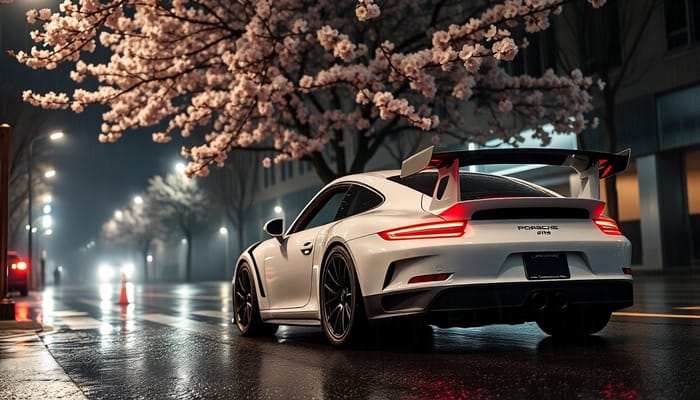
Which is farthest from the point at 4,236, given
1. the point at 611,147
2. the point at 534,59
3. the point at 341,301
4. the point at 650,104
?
the point at 534,59

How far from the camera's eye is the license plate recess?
20.4 ft

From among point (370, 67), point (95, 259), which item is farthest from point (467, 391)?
point (95, 259)

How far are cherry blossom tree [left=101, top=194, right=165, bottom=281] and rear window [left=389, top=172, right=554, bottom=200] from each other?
64.4 metres

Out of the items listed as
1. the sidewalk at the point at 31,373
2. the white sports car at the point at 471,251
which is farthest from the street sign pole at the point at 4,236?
the white sports car at the point at 471,251

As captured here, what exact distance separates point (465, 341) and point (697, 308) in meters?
4.08

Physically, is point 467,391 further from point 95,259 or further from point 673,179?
point 95,259

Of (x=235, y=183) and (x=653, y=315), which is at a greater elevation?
(x=235, y=183)

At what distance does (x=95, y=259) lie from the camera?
16500cm

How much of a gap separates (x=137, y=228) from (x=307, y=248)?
246 feet

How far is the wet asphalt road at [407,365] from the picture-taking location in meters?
4.68

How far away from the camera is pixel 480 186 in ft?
22.6

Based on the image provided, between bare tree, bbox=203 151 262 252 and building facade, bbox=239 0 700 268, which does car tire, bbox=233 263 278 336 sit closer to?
building facade, bbox=239 0 700 268

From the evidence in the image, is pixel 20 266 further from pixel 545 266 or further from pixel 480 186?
pixel 545 266

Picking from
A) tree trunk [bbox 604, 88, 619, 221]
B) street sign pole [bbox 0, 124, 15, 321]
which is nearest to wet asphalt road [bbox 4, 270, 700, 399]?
street sign pole [bbox 0, 124, 15, 321]
